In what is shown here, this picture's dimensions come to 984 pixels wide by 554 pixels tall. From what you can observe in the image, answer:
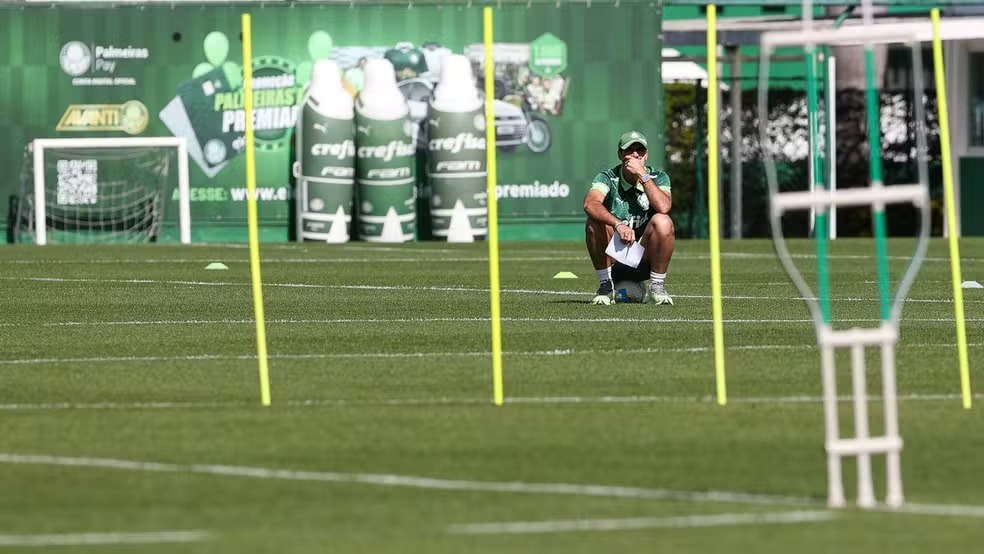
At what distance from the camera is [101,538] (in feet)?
22.0

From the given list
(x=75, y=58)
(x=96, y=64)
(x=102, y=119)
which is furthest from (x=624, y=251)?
(x=75, y=58)

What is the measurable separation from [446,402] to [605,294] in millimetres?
6946

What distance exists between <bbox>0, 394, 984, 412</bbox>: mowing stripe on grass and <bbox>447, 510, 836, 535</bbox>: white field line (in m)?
3.29

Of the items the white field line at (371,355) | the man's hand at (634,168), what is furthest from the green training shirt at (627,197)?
the white field line at (371,355)

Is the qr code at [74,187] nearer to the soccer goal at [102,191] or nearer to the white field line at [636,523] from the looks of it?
the soccer goal at [102,191]

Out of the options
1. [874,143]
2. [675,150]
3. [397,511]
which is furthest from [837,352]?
[675,150]

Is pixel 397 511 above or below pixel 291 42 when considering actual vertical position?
below

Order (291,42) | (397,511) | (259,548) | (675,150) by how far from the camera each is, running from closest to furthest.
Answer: (259,548)
(397,511)
(291,42)
(675,150)

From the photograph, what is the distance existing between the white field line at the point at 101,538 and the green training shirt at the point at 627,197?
10286mm

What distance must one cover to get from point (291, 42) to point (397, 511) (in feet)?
89.2

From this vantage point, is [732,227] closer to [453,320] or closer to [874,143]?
[453,320]

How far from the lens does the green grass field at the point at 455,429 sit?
22.5ft

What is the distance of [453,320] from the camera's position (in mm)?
15727

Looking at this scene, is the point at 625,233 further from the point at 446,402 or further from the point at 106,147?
the point at 106,147
